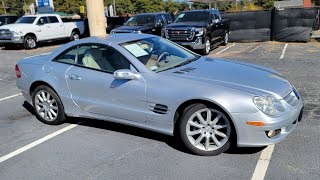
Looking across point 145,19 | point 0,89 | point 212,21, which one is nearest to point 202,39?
point 212,21

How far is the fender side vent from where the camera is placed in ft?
14.6

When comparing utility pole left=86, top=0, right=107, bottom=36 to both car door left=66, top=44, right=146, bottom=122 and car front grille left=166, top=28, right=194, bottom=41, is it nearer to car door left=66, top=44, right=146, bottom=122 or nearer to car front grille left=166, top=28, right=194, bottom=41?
car front grille left=166, top=28, right=194, bottom=41

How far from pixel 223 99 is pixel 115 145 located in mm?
1652

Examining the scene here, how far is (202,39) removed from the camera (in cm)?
1330

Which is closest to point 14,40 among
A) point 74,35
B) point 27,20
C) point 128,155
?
point 27,20

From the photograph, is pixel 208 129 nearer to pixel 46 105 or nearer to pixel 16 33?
pixel 46 105

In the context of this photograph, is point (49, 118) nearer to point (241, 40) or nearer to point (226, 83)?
point (226, 83)

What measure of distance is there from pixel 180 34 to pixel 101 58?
843 cm

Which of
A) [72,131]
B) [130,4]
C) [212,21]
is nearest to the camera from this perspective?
[72,131]

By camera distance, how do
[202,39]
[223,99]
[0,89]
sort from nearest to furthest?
[223,99] < [0,89] < [202,39]

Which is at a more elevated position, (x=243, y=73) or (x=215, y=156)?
(x=243, y=73)

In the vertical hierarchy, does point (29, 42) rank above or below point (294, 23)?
below

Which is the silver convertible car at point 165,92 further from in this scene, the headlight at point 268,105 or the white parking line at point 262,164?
the white parking line at point 262,164

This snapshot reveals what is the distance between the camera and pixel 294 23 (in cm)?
1577
